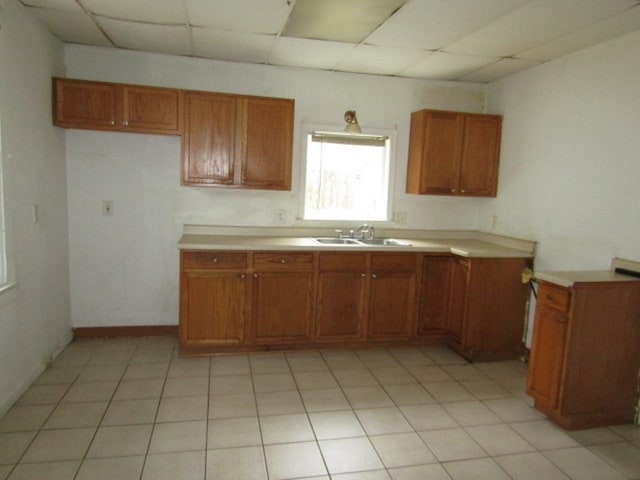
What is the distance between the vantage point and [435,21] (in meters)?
2.86

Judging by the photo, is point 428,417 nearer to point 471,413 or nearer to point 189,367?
point 471,413

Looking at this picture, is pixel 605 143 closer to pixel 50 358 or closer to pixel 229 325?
pixel 229 325

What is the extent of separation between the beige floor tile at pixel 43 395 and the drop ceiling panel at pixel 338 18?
283 cm

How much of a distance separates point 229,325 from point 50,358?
4.32ft

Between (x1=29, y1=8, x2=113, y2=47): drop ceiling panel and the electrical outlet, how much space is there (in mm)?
1264

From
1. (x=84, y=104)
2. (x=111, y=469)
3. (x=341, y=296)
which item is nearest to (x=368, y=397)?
(x=341, y=296)

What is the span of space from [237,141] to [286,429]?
2241 mm

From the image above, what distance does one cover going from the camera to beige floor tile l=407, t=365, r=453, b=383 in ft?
11.1

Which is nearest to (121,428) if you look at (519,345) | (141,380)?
(141,380)

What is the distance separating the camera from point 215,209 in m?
4.04

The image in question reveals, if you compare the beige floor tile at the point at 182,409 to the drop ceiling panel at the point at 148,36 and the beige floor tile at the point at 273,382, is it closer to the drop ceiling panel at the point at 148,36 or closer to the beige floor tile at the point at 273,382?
the beige floor tile at the point at 273,382

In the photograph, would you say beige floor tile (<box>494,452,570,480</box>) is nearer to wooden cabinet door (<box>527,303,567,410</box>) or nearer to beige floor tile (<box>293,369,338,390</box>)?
wooden cabinet door (<box>527,303,567,410</box>)

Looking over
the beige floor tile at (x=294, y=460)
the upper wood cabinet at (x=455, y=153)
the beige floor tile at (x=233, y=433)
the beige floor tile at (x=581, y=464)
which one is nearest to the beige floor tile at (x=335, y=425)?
the beige floor tile at (x=294, y=460)

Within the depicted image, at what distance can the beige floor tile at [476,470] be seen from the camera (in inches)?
88.4
